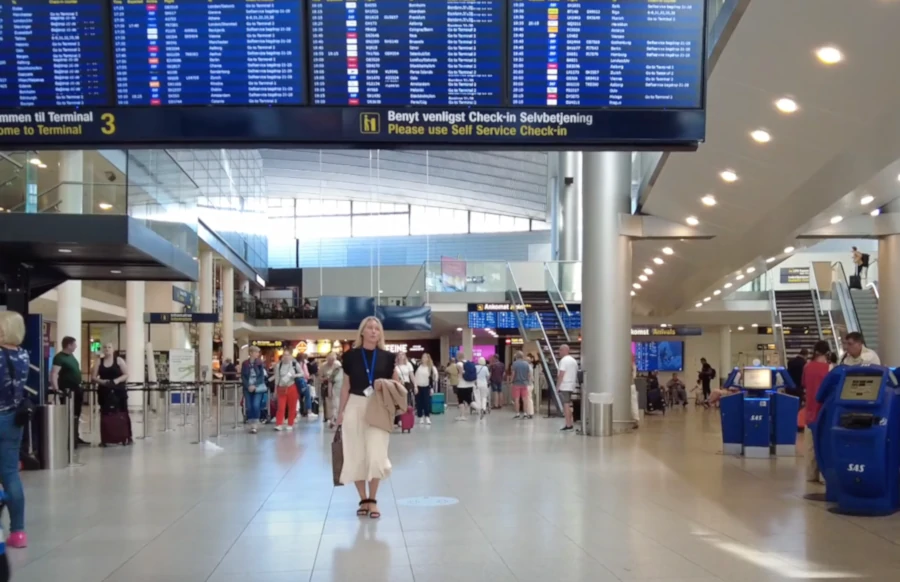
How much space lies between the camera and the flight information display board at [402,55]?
18.2 feet

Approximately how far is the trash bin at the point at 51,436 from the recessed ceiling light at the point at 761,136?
887 cm

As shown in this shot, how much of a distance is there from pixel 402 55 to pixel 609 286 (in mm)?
11603

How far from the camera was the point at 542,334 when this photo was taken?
24828 mm

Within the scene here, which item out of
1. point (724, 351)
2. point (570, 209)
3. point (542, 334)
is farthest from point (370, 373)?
point (724, 351)

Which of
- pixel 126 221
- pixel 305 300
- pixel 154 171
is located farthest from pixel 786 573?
pixel 305 300

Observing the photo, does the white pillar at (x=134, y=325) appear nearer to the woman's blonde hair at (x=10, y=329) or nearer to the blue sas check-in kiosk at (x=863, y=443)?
the woman's blonde hair at (x=10, y=329)

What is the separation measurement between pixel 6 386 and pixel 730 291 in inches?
1062

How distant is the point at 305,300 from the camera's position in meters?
46.3

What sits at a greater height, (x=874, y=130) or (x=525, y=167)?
(x=525, y=167)

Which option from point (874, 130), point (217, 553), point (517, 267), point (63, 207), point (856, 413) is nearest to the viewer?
point (217, 553)

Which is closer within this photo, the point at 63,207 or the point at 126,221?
the point at 126,221

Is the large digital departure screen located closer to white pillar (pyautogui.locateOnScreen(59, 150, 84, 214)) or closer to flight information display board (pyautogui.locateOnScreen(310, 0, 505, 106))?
flight information display board (pyautogui.locateOnScreen(310, 0, 505, 106))

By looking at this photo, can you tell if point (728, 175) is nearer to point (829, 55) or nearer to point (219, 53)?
point (829, 55)

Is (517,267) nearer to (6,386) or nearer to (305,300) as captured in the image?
(305,300)
